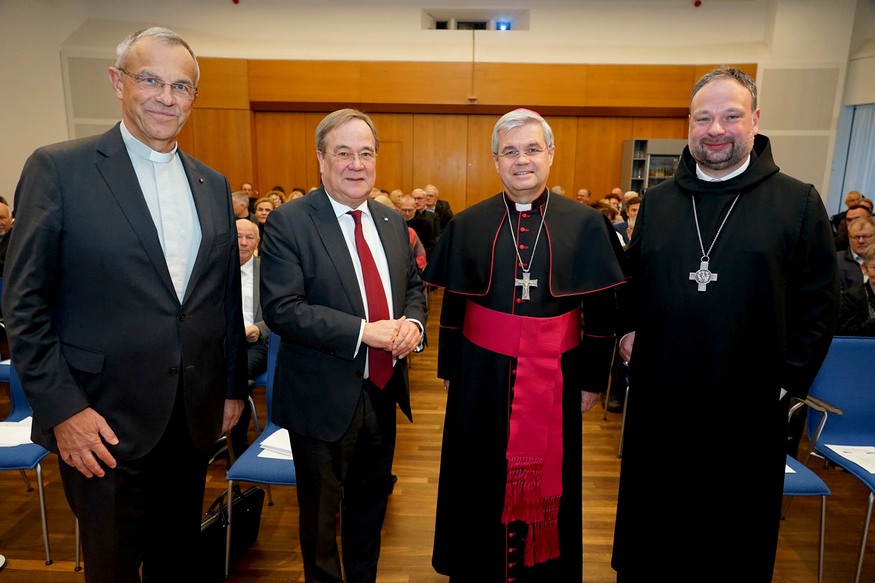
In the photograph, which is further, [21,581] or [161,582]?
[21,581]

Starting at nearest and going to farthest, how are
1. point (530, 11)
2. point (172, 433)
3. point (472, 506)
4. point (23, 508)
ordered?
1. point (172, 433)
2. point (472, 506)
3. point (23, 508)
4. point (530, 11)

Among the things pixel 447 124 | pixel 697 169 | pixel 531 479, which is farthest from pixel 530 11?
pixel 531 479

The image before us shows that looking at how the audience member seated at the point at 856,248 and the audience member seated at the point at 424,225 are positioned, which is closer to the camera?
the audience member seated at the point at 856,248

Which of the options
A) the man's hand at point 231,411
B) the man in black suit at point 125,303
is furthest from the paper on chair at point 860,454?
the man in black suit at point 125,303

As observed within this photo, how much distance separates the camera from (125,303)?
1567 mm

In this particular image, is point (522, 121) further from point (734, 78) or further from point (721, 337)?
point (721, 337)

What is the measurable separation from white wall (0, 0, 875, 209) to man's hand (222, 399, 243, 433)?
10.3 metres

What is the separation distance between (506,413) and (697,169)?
120 cm

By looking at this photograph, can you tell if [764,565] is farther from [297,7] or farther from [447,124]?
[297,7]

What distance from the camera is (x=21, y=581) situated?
2461mm

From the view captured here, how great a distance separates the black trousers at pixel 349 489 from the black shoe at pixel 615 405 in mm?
2902

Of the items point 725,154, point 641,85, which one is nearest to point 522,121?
point 725,154

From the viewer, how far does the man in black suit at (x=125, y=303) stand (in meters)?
1.49

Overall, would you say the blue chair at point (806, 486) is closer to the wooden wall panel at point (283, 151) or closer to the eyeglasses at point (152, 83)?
the eyeglasses at point (152, 83)
